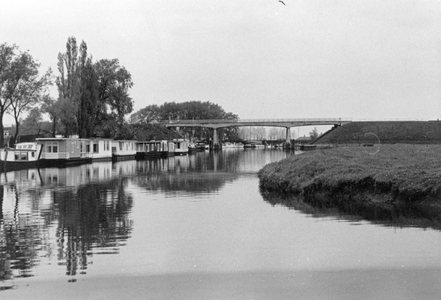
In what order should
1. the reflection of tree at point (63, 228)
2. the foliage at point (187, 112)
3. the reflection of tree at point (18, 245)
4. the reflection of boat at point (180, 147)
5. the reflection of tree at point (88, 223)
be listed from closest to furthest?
the reflection of tree at point (18, 245) → the reflection of tree at point (63, 228) → the reflection of tree at point (88, 223) → the reflection of boat at point (180, 147) → the foliage at point (187, 112)

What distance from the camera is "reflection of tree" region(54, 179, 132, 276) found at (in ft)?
37.6

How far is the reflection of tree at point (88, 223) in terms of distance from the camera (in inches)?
451

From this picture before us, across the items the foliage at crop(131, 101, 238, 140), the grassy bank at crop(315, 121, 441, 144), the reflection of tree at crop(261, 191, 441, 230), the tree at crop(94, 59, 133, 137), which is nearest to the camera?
the reflection of tree at crop(261, 191, 441, 230)

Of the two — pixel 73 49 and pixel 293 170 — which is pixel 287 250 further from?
pixel 73 49

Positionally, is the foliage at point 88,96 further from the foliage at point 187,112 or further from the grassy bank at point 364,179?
the foliage at point 187,112

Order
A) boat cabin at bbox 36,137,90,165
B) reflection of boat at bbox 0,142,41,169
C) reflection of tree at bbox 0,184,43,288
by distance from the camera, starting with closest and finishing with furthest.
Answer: reflection of tree at bbox 0,184,43,288
reflection of boat at bbox 0,142,41,169
boat cabin at bbox 36,137,90,165

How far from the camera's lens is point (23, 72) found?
54.0 meters

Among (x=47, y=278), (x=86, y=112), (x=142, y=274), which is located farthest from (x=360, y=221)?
(x=86, y=112)

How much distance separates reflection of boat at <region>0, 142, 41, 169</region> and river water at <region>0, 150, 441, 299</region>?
27091mm

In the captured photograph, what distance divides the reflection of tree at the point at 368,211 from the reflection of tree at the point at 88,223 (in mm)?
5820

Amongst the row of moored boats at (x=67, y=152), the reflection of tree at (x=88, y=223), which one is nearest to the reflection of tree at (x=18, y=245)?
the reflection of tree at (x=88, y=223)

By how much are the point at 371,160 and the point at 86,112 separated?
47.7 m

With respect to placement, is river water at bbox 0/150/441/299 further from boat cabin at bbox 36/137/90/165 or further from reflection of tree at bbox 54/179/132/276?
boat cabin at bbox 36/137/90/165

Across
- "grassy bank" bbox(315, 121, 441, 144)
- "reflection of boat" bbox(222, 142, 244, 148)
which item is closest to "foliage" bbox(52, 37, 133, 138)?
"grassy bank" bbox(315, 121, 441, 144)
